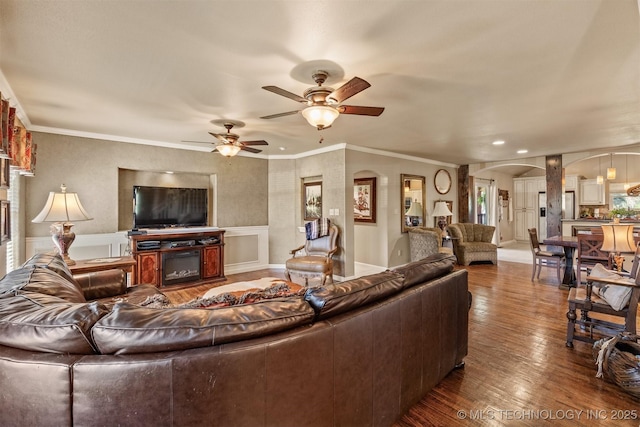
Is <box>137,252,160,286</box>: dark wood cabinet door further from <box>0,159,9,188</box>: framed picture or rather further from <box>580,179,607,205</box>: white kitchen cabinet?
<box>580,179,607,205</box>: white kitchen cabinet

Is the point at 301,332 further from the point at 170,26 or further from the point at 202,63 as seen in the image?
the point at 202,63

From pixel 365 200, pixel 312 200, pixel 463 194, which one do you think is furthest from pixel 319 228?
pixel 463 194

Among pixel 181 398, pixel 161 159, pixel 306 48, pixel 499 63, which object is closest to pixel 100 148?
pixel 161 159

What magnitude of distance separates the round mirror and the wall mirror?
1.83 ft

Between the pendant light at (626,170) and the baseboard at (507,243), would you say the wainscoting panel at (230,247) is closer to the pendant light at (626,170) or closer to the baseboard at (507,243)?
the baseboard at (507,243)

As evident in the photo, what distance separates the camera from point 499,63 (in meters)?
2.34

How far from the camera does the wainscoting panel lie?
4375 mm

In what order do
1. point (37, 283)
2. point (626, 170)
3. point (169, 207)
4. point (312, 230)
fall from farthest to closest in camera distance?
point (626, 170) → point (312, 230) → point (169, 207) → point (37, 283)

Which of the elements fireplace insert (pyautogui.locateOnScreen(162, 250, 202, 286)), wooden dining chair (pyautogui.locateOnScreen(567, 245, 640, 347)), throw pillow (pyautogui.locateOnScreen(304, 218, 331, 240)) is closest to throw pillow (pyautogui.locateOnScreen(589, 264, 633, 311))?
wooden dining chair (pyautogui.locateOnScreen(567, 245, 640, 347))

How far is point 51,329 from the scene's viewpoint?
1.04 m

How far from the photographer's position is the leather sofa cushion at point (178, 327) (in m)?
1.05

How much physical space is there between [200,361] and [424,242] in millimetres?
5543

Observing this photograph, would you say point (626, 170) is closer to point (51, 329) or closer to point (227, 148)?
point (227, 148)

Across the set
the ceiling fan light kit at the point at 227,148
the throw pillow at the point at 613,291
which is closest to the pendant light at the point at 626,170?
the throw pillow at the point at 613,291
